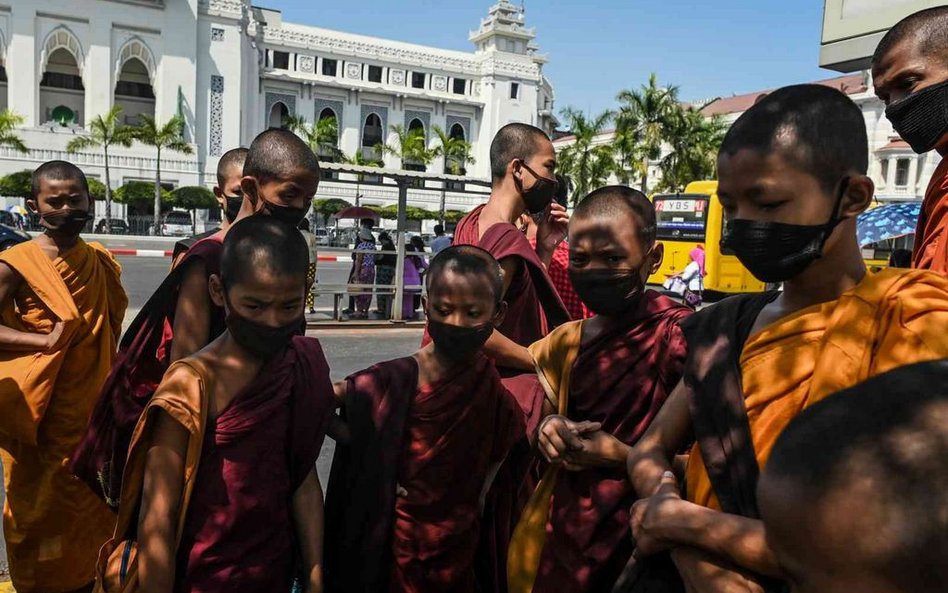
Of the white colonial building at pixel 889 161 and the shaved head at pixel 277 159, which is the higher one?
the white colonial building at pixel 889 161

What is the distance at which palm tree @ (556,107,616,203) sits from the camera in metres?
35.3

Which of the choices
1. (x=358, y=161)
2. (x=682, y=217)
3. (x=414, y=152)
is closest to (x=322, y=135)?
(x=358, y=161)

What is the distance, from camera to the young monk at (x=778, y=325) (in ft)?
3.97

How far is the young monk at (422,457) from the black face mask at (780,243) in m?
1.05

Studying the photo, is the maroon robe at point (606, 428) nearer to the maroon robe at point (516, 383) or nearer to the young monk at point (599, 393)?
the young monk at point (599, 393)

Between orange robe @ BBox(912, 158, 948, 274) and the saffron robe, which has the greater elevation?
orange robe @ BBox(912, 158, 948, 274)

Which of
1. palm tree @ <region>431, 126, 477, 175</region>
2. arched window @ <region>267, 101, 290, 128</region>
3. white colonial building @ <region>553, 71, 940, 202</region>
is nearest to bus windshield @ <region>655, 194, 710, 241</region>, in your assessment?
white colonial building @ <region>553, 71, 940, 202</region>

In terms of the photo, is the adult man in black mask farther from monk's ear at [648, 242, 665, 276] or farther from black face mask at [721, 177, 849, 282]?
black face mask at [721, 177, 849, 282]

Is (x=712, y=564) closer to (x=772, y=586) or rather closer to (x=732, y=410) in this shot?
(x=772, y=586)

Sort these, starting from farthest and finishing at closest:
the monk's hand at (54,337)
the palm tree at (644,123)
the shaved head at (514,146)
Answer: the palm tree at (644,123), the monk's hand at (54,337), the shaved head at (514,146)

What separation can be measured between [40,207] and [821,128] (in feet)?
11.0

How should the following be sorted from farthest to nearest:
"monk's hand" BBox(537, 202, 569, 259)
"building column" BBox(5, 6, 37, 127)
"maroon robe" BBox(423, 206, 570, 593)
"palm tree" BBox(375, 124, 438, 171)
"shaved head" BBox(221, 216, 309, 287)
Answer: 1. "palm tree" BBox(375, 124, 438, 171)
2. "building column" BBox(5, 6, 37, 127)
3. "monk's hand" BBox(537, 202, 569, 259)
4. "maroon robe" BBox(423, 206, 570, 593)
5. "shaved head" BBox(221, 216, 309, 287)

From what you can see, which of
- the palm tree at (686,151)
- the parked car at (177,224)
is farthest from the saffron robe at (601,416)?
the parked car at (177,224)

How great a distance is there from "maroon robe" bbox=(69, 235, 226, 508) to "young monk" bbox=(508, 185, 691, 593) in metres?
1.24
